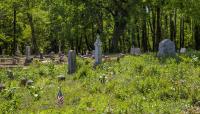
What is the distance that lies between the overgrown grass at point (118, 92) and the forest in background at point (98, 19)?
22034 mm

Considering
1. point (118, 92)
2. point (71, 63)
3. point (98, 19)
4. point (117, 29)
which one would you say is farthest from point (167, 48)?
point (98, 19)

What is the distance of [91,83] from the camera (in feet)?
54.6

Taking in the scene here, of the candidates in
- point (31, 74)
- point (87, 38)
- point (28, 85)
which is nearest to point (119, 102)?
point (28, 85)

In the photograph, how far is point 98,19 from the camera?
163 ft

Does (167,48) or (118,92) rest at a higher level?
(167,48)

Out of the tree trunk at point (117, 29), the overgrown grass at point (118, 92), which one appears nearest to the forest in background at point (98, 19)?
the tree trunk at point (117, 29)

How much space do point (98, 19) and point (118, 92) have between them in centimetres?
3573

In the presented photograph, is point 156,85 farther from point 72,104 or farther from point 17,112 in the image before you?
point 17,112

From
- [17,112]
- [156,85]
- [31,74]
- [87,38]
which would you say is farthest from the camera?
[87,38]

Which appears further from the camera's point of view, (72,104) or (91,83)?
(91,83)

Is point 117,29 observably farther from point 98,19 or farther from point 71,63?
point 71,63

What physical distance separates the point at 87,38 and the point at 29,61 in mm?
36516

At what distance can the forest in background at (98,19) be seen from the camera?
4166 cm

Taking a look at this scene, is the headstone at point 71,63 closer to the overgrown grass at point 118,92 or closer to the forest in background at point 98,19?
the overgrown grass at point 118,92
